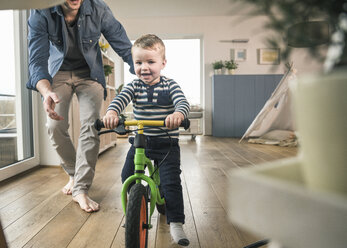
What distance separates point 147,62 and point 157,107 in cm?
21

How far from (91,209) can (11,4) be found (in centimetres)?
106

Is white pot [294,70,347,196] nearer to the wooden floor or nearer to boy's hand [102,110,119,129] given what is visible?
the wooden floor

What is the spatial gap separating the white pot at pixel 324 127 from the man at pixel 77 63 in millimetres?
1332

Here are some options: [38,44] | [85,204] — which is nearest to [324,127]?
[85,204]

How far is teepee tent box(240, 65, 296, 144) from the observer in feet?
13.6

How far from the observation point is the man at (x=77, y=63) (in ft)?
5.01

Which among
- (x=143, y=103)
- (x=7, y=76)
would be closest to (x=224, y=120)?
(x=7, y=76)

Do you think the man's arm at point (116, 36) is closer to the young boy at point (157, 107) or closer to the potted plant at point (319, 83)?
Answer: the young boy at point (157, 107)

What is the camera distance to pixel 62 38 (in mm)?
1607

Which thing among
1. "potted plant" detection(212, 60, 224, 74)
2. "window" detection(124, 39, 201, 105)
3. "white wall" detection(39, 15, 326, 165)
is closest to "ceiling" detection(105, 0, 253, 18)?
"white wall" detection(39, 15, 326, 165)

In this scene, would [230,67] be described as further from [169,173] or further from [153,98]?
[169,173]

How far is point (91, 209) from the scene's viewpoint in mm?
1485

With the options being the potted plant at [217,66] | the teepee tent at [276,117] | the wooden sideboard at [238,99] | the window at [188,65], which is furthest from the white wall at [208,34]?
the teepee tent at [276,117]

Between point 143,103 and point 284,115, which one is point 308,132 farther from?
point 284,115
